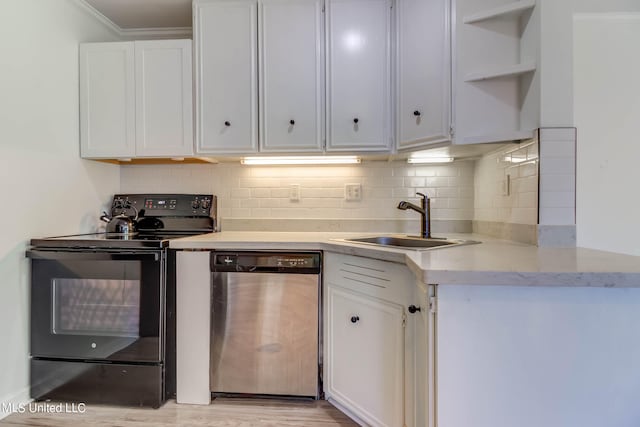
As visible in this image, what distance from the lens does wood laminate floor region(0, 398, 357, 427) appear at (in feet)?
5.36

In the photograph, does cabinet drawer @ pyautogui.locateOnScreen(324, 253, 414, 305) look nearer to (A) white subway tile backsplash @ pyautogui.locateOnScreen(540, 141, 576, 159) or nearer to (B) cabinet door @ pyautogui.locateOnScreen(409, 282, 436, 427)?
(B) cabinet door @ pyautogui.locateOnScreen(409, 282, 436, 427)

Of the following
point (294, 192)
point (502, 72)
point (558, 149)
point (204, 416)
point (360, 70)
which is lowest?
point (204, 416)

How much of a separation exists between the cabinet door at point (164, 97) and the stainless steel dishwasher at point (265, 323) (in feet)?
2.71

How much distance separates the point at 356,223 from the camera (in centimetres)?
230

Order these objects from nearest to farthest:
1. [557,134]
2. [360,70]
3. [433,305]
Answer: [433,305], [557,134], [360,70]

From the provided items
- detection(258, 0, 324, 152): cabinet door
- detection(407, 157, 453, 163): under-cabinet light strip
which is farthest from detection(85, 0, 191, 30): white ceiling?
detection(407, 157, 453, 163): under-cabinet light strip

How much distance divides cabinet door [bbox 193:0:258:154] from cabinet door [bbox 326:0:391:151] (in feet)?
1.55

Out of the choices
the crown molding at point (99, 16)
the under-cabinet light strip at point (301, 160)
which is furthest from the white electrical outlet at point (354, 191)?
the crown molding at point (99, 16)

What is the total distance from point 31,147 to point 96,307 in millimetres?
928

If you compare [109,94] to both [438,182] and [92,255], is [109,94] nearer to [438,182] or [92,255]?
[92,255]

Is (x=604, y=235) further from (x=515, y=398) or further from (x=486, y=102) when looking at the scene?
A: (x=515, y=398)

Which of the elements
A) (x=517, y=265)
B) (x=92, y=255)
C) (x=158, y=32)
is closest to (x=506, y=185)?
(x=517, y=265)

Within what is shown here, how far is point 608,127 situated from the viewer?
5.88ft

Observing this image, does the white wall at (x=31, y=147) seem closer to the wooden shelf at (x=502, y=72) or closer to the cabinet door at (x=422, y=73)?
the cabinet door at (x=422, y=73)
